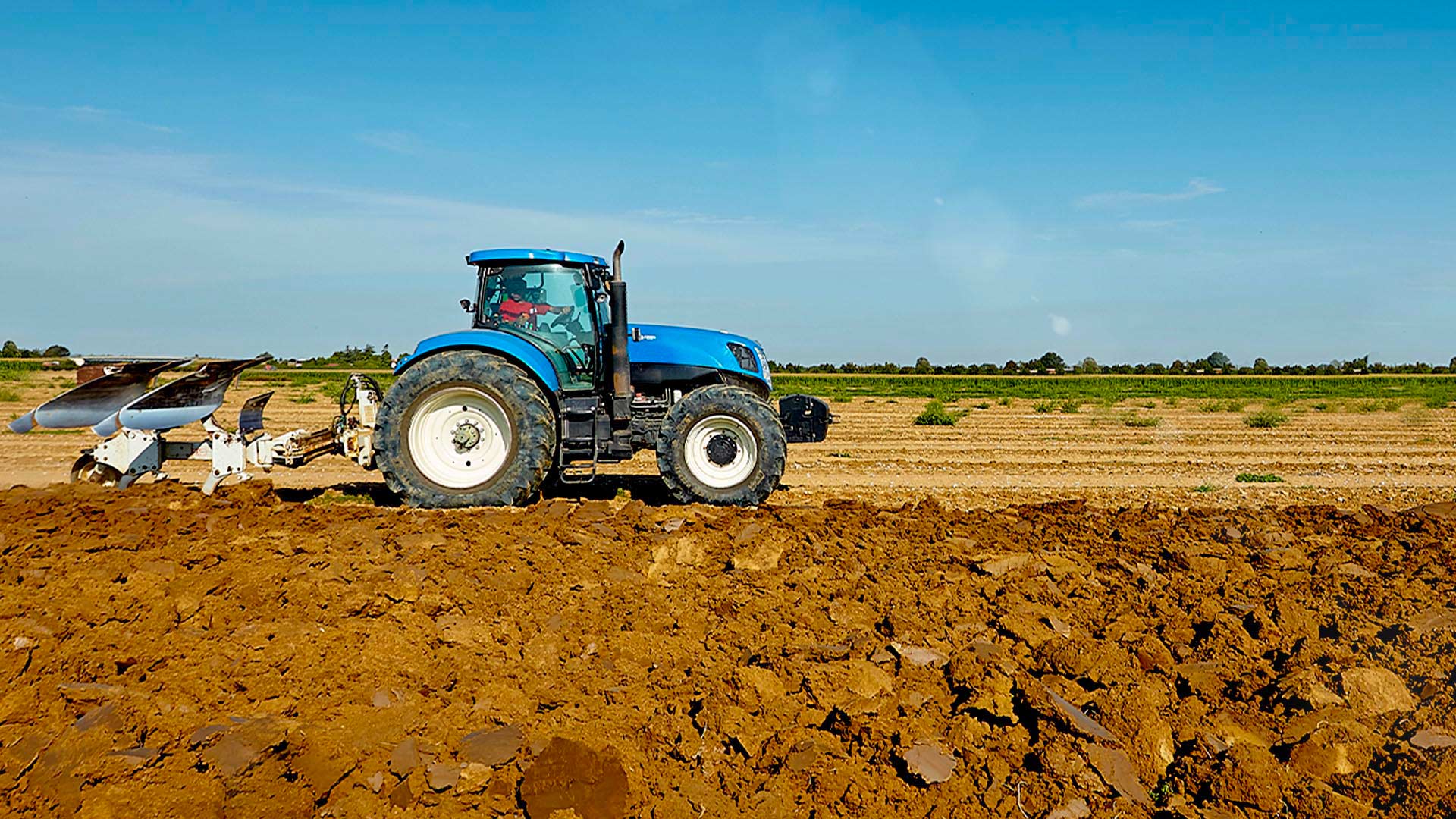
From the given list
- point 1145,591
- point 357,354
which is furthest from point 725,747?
point 357,354

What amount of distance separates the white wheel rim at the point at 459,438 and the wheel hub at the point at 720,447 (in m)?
1.83

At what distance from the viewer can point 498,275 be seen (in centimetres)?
914

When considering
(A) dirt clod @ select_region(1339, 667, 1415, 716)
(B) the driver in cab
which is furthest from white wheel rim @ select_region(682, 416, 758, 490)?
(A) dirt clod @ select_region(1339, 667, 1415, 716)

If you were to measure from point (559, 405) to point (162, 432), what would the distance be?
3.87 metres

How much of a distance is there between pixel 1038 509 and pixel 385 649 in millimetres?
5723

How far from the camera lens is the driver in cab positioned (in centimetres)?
920

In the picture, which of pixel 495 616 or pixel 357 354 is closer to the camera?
pixel 495 616

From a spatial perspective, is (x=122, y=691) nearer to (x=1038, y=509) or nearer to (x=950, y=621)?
(x=950, y=621)

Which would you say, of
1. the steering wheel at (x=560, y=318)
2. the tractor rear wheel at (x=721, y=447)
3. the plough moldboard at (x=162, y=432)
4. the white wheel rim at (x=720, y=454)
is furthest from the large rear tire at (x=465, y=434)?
the white wheel rim at (x=720, y=454)

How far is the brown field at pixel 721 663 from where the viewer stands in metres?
3.59

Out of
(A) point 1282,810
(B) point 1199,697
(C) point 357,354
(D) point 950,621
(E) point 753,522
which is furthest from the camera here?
(C) point 357,354

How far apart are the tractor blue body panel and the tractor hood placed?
0.85 m

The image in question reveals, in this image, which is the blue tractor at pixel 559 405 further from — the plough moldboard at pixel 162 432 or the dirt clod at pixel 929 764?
the dirt clod at pixel 929 764

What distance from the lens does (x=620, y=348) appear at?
8.87 metres
